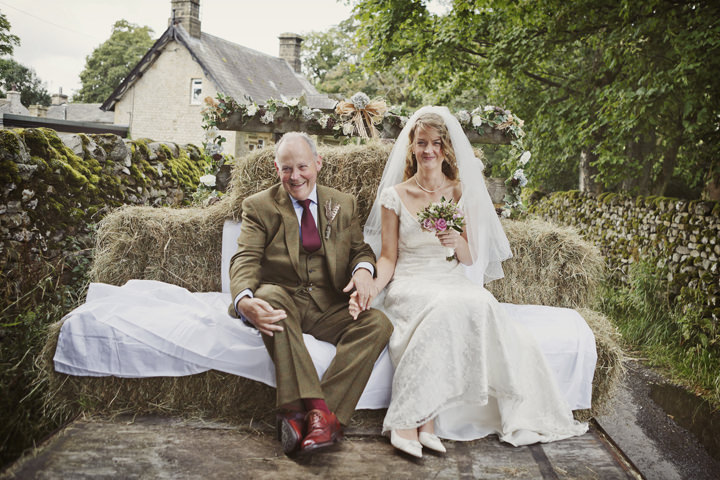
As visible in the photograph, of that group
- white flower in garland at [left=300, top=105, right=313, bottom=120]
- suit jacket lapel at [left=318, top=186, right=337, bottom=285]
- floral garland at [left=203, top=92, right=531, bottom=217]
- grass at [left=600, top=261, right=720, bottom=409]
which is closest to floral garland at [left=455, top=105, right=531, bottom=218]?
floral garland at [left=203, top=92, right=531, bottom=217]

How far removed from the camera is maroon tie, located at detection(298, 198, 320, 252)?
3.47m

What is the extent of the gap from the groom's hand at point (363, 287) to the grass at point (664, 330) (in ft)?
10.3

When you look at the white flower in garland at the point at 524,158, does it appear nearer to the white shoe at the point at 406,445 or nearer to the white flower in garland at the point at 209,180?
the white flower in garland at the point at 209,180

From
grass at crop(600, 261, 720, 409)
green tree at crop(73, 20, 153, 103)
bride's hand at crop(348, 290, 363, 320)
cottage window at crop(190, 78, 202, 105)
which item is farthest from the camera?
green tree at crop(73, 20, 153, 103)

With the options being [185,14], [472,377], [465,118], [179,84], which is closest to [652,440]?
[472,377]

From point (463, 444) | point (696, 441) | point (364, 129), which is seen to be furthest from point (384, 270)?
point (696, 441)

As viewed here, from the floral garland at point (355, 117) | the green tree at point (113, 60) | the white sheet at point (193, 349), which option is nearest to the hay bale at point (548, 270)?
the floral garland at point (355, 117)

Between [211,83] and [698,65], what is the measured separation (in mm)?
20127

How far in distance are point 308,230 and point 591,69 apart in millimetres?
8155

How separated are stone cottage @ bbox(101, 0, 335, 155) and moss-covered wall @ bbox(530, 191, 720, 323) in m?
15.2

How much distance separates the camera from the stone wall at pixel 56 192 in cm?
466

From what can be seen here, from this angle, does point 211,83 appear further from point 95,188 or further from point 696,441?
point 696,441

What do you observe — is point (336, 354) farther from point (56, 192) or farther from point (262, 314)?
point (56, 192)

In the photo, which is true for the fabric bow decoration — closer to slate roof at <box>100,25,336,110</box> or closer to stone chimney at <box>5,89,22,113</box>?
slate roof at <box>100,25,336,110</box>
